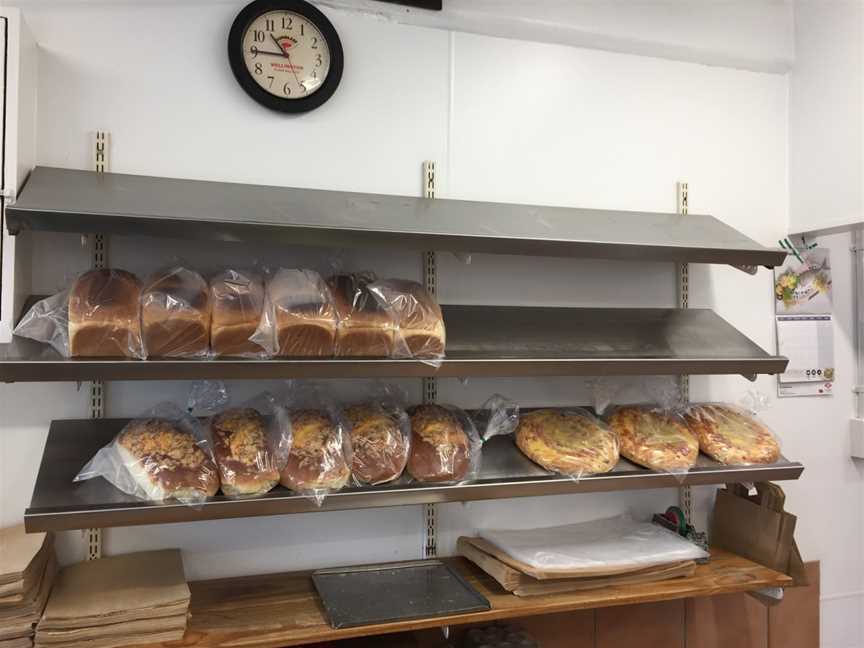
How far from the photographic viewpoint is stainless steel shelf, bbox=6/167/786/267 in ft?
5.21

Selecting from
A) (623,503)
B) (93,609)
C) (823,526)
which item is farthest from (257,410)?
(823,526)

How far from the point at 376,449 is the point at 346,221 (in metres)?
0.61

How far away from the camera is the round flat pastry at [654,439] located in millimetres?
2061

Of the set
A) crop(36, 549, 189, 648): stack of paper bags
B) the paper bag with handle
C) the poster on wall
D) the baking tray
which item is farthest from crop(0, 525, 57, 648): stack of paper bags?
the poster on wall

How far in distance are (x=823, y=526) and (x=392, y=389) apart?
1858mm

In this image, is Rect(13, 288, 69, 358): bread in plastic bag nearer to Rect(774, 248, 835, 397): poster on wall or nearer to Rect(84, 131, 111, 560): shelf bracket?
Rect(84, 131, 111, 560): shelf bracket

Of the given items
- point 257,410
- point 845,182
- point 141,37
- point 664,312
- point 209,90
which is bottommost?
point 257,410

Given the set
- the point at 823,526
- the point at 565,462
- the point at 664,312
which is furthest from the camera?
the point at 823,526

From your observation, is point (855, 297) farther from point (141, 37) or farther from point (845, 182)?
point (141, 37)

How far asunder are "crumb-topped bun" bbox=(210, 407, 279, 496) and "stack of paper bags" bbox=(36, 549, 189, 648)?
32 centimetres

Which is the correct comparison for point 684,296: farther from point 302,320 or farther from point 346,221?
point 302,320

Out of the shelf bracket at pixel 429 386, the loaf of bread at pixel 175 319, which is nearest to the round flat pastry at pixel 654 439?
the shelf bracket at pixel 429 386

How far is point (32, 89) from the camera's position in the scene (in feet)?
6.06

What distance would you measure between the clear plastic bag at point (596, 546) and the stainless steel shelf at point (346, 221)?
35.6 inches
